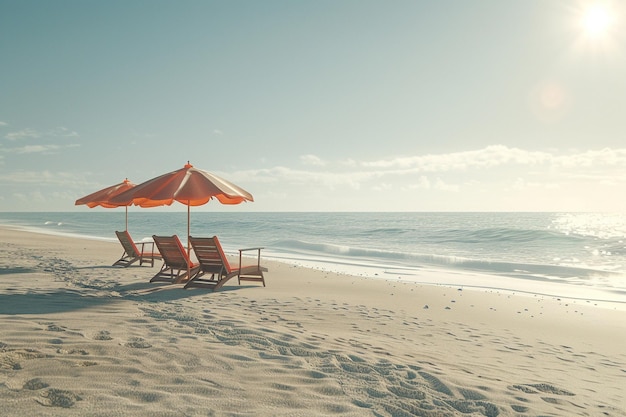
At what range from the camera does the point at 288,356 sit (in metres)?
4.32

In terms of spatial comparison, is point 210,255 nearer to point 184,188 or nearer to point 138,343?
point 184,188

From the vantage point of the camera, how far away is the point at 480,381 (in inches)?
157

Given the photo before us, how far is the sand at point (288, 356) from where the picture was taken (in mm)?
3188

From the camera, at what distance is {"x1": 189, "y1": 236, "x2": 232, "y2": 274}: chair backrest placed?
8.75 meters

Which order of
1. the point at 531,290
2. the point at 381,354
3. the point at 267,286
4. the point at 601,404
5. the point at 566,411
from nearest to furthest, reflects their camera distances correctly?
the point at 566,411
the point at 601,404
the point at 381,354
the point at 267,286
the point at 531,290

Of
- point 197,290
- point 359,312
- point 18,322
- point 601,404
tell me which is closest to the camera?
point 601,404

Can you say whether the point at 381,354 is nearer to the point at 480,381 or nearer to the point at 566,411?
the point at 480,381

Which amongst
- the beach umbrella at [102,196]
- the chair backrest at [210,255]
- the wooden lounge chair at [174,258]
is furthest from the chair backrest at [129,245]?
the chair backrest at [210,255]

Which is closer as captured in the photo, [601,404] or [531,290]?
[601,404]

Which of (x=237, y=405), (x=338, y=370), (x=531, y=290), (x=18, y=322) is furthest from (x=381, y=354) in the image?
(x=531, y=290)

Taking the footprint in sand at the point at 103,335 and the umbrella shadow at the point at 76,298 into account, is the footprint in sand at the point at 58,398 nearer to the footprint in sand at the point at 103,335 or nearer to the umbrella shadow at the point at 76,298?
the footprint in sand at the point at 103,335

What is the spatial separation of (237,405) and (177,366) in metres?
0.91

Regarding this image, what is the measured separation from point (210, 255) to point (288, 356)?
4.98 metres

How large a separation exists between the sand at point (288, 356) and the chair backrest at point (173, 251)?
3.43 ft
